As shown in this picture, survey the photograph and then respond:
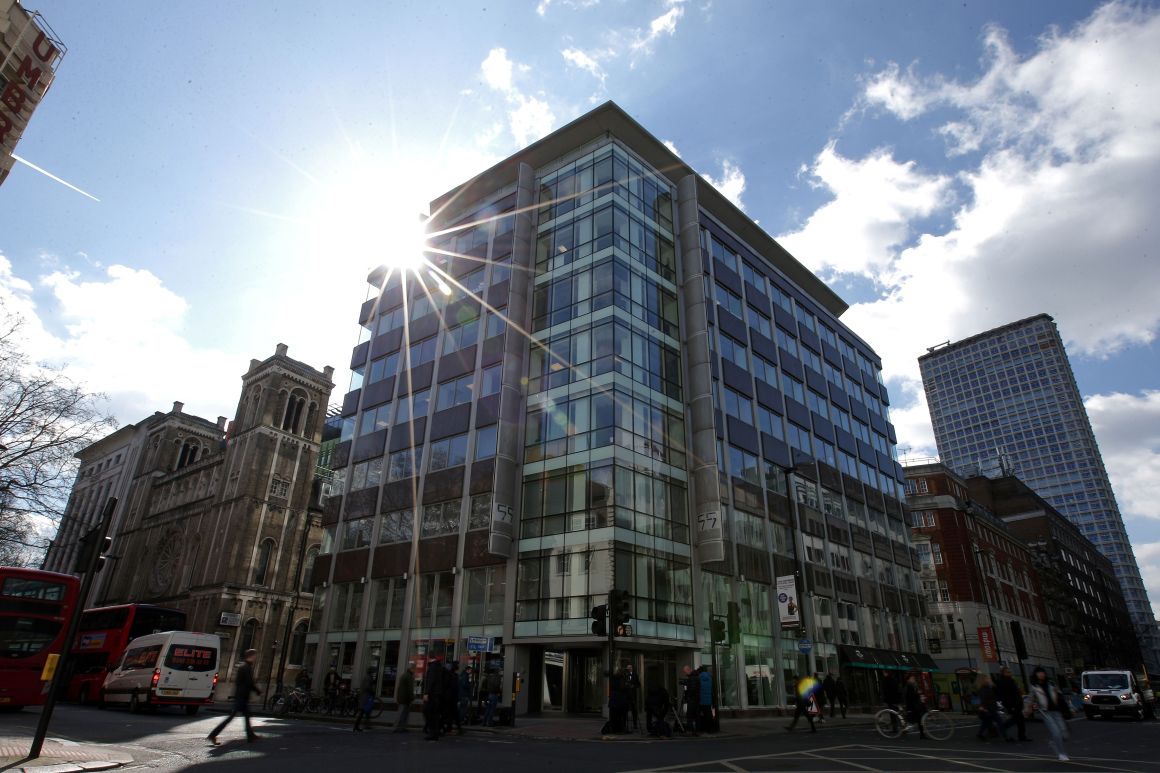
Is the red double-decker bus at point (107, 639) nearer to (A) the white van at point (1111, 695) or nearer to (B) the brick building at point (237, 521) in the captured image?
(B) the brick building at point (237, 521)

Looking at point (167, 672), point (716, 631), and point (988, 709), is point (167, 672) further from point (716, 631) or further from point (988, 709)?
point (988, 709)

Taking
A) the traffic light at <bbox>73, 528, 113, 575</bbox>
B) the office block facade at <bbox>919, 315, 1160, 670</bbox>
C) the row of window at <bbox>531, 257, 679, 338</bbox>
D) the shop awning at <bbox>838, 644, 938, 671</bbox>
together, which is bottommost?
the shop awning at <bbox>838, 644, 938, 671</bbox>

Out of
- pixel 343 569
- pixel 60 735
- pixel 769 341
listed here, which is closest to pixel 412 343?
pixel 343 569

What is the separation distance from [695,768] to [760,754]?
364cm

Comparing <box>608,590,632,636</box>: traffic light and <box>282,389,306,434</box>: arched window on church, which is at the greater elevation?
<box>282,389,306,434</box>: arched window on church

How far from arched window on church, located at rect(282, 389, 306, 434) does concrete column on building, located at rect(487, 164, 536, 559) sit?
39.6 metres

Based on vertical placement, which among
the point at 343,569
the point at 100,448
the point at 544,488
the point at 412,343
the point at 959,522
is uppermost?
the point at 100,448

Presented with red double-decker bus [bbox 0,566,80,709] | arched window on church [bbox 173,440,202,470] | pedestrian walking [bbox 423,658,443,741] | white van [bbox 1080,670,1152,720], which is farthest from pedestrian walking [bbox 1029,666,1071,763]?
arched window on church [bbox 173,440,202,470]

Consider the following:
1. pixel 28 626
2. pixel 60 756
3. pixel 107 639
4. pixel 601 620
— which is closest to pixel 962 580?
pixel 601 620

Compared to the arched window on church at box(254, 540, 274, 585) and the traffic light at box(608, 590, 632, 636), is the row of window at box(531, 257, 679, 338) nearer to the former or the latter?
the traffic light at box(608, 590, 632, 636)

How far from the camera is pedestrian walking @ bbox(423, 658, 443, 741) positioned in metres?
15.0

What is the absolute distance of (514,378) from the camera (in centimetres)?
3158

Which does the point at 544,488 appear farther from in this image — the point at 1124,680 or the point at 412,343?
the point at 1124,680

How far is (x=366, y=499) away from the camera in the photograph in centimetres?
3538
